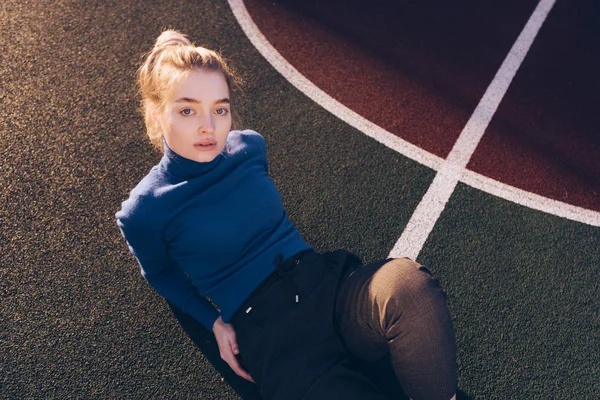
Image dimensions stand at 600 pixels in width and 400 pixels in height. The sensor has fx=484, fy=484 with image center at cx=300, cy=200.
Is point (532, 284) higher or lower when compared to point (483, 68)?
lower

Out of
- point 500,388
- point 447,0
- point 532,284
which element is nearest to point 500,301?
point 532,284

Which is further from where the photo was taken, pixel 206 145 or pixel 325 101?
pixel 325 101

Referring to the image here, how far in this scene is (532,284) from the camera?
338 centimetres

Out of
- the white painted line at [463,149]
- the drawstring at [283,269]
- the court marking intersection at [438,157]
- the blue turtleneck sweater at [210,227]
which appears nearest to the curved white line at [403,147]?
the court marking intersection at [438,157]

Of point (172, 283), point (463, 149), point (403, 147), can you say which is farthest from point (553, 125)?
point (172, 283)

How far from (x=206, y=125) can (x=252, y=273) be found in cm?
80

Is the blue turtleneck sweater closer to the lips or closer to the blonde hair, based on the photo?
the lips

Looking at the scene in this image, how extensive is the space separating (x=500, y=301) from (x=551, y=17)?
317 centimetres

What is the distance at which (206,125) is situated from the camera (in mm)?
2326

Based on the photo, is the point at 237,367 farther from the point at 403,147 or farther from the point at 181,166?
the point at 403,147

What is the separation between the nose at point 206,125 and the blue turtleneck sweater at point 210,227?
0.19 metres

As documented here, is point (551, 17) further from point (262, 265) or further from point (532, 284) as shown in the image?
point (262, 265)

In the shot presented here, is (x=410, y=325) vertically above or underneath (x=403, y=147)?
above

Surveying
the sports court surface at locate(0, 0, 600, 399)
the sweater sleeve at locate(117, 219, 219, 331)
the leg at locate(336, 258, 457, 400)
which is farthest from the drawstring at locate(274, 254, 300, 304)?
the sports court surface at locate(0, 0, 600, 399)
